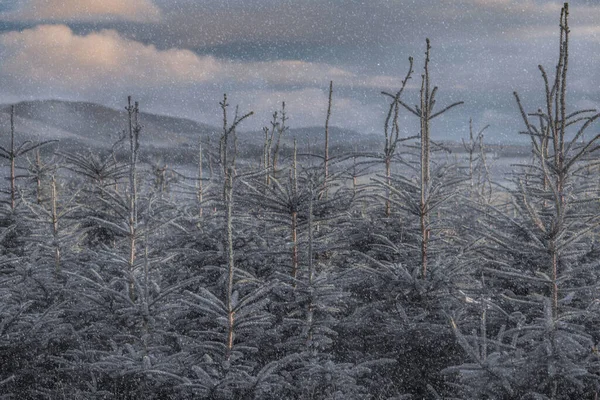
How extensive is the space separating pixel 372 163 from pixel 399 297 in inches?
86.2

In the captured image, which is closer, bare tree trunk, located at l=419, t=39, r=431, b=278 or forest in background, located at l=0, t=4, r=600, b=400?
forest in background, located at l=0, t=4, r=600, b=400

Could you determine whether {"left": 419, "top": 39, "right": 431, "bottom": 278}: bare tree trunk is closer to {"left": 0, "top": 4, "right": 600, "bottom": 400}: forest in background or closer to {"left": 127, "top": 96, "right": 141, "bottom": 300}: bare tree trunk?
{"left": 0, "top": 4, "right": 600, "bottom": 400}: forest in background

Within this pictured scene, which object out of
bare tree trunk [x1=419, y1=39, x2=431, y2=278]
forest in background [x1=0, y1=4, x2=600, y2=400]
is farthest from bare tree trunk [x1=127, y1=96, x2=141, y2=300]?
bare tree trunk [x1=419, y1=39, x2=431, y2=278]

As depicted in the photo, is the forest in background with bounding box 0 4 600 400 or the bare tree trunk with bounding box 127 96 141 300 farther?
the bare tree trunk with bounding box 127 96 141 300

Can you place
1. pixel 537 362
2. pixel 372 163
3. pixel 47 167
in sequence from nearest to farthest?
pixel 537 362 < pixel 372 163 < pixel 47 167

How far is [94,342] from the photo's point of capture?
5648 mm

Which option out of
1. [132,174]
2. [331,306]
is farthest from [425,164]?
[132,174]

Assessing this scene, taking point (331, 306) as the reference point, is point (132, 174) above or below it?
above

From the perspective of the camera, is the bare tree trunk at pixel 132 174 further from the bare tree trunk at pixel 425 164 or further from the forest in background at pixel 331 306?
the bare tree trunk at pixel 425 164

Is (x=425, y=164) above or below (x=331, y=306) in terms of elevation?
above

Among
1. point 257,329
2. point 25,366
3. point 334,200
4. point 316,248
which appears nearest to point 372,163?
point 334,200

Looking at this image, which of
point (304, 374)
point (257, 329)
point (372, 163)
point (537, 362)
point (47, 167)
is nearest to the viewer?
point (537, 362)

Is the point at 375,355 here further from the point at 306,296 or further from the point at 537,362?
the point at 537,362

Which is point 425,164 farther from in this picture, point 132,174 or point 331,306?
point 132,174
